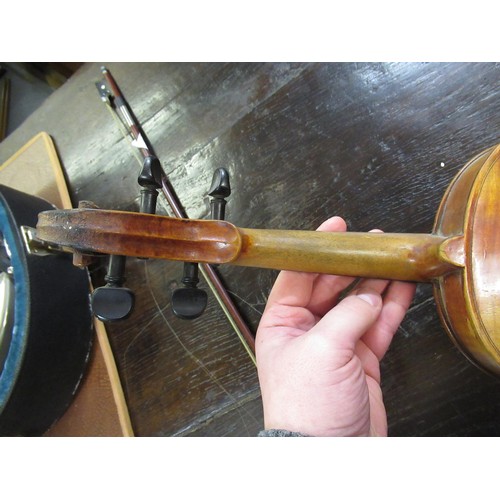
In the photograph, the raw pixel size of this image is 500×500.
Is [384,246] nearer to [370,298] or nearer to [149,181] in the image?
[370,298]

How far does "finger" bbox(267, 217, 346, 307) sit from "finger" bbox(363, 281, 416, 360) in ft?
0.61

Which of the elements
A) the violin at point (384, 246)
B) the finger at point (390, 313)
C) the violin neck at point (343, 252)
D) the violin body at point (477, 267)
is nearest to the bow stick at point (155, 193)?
the violin at point (384, 246)

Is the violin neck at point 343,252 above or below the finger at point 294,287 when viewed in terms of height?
above

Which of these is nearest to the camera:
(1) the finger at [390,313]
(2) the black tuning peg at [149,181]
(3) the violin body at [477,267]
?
(3) the violin body at [477,267]

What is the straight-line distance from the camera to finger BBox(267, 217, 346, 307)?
92 centimetres

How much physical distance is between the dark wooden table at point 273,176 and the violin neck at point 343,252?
1.08ft

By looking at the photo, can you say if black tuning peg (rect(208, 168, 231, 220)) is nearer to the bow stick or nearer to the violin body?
the bow stick

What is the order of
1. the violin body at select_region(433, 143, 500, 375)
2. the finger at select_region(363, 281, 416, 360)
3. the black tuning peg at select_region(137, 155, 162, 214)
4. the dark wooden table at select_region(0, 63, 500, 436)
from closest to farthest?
the violin body at select_region(433, 143, 500, 375)
the black tuning peg at select_region(137, 155, 162, 214)
the finger at select_region(363, 281, 416, 360)
the dark wooden table at select_region(0, 63, 500, 436)

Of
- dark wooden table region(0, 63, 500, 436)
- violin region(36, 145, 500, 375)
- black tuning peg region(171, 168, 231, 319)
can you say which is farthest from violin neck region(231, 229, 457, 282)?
dark wooden table region(0, 63, 500, 436)

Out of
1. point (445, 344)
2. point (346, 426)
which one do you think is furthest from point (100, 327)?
point (445, 344)

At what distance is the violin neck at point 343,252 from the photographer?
74 cm

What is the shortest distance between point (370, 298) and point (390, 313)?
0.13m

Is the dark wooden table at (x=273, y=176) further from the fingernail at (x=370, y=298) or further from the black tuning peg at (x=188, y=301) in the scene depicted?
the black tuning peg at (x=188, y=301)

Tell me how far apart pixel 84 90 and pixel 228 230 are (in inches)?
38.8
